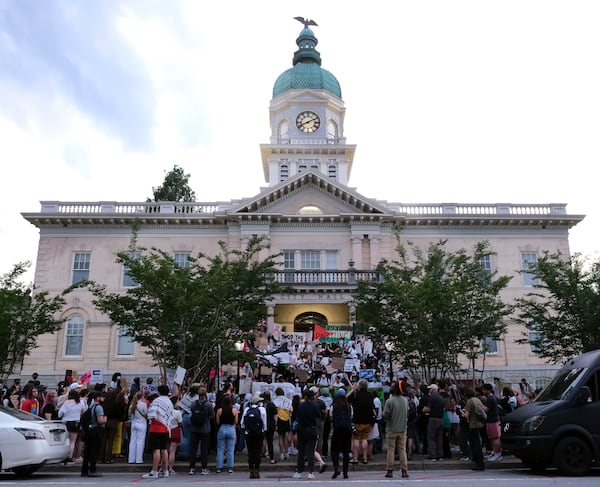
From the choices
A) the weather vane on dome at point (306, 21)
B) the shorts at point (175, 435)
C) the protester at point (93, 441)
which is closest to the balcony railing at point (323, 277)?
the shorts at point (175, 435)

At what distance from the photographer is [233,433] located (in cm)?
1241

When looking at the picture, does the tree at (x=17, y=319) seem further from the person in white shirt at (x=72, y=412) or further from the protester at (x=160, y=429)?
the protester at (x=160, y=429)

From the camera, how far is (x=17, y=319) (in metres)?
21.0

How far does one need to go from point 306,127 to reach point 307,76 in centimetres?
430

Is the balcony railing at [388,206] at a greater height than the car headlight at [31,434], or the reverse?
the balcony railing at [388,206]

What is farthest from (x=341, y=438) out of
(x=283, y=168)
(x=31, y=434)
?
(x=283, y=168)

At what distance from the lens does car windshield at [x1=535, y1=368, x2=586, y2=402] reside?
37.6 feet

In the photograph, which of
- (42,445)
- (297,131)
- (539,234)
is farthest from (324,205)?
(42,445)

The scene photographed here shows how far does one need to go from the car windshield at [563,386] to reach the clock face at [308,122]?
1254 inches

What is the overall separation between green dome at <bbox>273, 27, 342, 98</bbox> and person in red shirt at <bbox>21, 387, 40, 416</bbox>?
32722 millimetres

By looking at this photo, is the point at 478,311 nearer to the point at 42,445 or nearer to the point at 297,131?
the point at 42,445

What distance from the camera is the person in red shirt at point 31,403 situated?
1420 cm

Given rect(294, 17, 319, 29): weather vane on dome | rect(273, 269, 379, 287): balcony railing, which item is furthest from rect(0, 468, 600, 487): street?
rect(294, 17, 319, 29): weather vane on dome

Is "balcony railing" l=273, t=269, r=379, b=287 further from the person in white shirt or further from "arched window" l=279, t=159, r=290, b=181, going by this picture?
the person in white shirt
